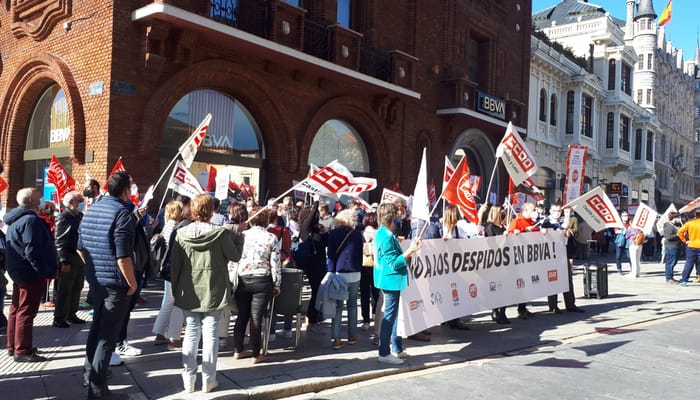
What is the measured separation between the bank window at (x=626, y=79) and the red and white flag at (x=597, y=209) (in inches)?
1175

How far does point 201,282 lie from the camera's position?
5.06m

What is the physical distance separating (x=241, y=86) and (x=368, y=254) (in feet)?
22.3

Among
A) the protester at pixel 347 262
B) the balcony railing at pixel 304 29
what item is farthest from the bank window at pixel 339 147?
the protester at pixel 347 262

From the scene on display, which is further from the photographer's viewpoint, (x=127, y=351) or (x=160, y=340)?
(x=160, y=340)

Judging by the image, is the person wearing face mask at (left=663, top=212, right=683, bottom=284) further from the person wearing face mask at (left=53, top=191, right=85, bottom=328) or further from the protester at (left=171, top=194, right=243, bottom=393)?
the person wearing face mask at (left=53, top=191, right=85, bottom=328)

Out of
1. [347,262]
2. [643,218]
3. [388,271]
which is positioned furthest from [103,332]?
[643,218]

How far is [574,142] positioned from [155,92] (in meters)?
24.4

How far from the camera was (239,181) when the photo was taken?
45.3ft

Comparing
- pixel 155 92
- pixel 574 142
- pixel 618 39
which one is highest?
pixel 618 39

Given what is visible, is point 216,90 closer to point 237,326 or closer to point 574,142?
point 237,326

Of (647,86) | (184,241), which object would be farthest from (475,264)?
(647,86)

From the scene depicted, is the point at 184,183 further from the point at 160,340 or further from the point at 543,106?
the point at 543,106

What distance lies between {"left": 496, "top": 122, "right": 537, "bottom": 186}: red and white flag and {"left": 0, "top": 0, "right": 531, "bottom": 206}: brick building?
6.09 m

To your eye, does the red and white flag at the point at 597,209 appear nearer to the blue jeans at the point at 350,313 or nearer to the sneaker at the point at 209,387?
the blue jeans at the point at 350,313
